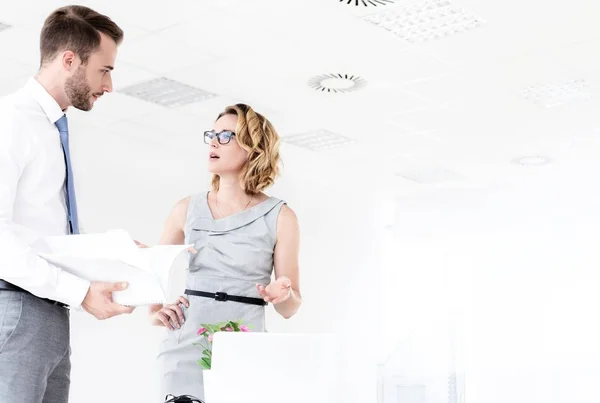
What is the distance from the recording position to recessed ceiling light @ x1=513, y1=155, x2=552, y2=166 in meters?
7.45

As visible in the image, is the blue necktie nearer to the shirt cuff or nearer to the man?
the man

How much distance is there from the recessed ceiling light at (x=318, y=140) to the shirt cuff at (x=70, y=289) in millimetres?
5112

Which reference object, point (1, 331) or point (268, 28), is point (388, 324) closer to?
point (268, 28)

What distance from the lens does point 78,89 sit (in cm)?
183

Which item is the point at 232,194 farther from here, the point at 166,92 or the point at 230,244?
the point at 166,92

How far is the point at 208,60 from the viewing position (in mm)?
5090

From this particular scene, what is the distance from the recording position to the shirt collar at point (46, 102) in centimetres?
176

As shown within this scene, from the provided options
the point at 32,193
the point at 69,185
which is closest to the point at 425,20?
the point at 69,185

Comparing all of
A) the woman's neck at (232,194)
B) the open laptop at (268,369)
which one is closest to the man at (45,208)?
the open laptop at (268,369)

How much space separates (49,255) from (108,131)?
5.17m

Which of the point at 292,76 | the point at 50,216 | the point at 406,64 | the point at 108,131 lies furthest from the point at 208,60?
the point at 50,216

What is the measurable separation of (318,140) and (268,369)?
17.7ft

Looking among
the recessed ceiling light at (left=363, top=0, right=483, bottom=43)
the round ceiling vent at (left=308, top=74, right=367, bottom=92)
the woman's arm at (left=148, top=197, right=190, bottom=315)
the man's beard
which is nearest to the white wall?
the round ceiling vent at (left=308, top=74, right=367, bottom=92)

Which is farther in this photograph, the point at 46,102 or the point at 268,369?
the point at 46,102
